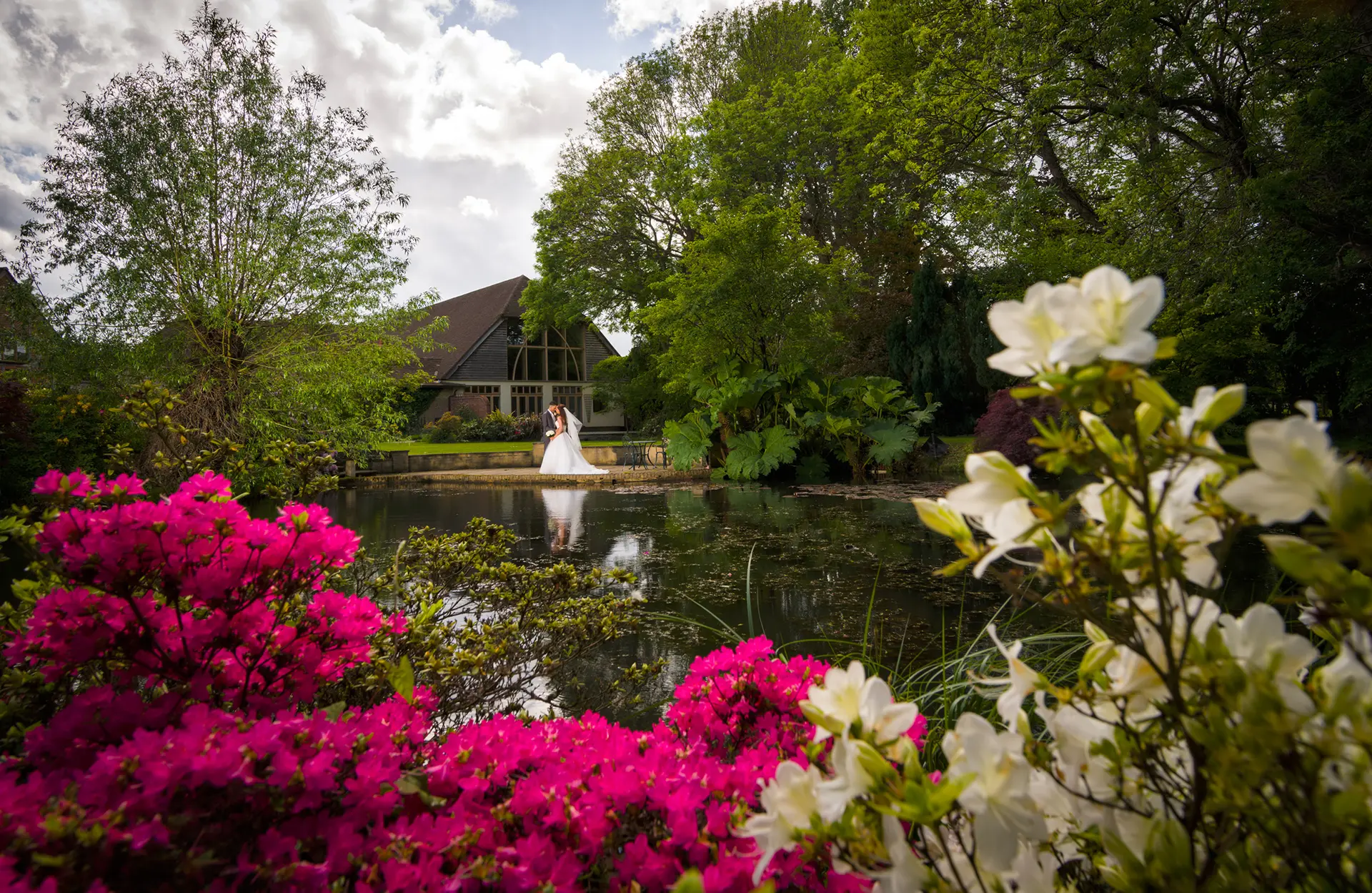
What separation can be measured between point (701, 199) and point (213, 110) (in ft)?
42.7

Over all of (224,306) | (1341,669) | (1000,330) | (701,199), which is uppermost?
(701,199)

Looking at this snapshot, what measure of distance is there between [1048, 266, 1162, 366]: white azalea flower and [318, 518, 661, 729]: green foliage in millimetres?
1071

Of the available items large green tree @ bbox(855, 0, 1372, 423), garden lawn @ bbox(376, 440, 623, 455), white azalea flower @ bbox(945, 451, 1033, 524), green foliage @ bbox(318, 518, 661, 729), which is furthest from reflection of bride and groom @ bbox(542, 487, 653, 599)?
garden lawn @ bbox(376, 440, 623, 455)

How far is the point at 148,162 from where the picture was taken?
33.4 ft

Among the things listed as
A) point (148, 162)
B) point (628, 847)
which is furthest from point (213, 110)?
point (628, 847)

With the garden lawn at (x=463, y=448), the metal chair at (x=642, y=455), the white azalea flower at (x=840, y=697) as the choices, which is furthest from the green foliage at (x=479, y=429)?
the white azalea flower at (x=840, y=697)

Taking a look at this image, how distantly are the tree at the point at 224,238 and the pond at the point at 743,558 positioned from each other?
2240 millimetres

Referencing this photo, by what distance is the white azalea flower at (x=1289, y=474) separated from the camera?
50 cm

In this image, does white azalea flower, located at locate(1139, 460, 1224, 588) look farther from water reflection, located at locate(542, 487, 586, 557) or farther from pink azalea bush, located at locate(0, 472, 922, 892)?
water reflection, located at locate(542, 487, 586, 557)

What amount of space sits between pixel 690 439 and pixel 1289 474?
12.3m

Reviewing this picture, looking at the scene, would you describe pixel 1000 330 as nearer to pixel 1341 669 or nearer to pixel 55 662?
pixel 1341 669

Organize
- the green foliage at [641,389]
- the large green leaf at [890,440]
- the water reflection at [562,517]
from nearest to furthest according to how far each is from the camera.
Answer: the water reflection at [562,517] < the large green leaf at [890,440] < the green foliage at [641,389]

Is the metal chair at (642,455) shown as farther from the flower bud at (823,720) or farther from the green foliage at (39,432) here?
the flower bud at (823,720)

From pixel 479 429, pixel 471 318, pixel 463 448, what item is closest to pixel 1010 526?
pixel 463 448
